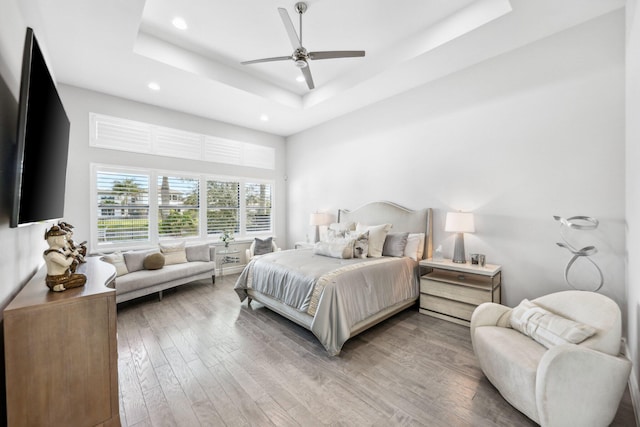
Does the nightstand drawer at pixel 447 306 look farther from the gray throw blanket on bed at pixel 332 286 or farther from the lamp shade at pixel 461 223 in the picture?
the lamp shade at pixel 461 223

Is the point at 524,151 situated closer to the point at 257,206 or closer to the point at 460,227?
the point at 460,227

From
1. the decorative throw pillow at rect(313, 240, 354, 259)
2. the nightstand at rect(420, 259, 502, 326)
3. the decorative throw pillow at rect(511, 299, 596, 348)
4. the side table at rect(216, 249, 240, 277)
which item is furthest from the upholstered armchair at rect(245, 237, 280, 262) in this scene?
the decorative throw pillow at rect(511, 299, 596, 348)

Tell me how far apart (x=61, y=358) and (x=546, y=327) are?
300 cm

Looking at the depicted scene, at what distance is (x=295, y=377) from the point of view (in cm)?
212

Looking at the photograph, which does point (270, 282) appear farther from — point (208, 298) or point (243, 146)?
point (243, 146)

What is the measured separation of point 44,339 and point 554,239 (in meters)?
4.18

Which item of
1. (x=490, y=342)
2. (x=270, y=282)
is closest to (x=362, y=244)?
(x=270, y=282)

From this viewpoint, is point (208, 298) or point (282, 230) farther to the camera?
point (282, 230)

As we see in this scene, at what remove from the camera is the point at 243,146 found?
5672 mm

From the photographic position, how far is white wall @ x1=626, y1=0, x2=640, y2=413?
180cm

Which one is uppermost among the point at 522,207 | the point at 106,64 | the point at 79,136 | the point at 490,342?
the point at 106,64

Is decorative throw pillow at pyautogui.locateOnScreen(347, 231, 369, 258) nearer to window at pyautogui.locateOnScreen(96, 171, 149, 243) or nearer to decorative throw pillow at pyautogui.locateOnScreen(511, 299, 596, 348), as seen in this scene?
decorative throw pillow at pyautogui.locateOnScreen(511, 299, 596, 348)

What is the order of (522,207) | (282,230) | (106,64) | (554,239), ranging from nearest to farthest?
1. (554,239)
2. (522,207)
3. (106,64)
4. (282,230)

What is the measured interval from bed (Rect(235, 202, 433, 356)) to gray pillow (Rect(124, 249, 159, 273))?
1624 millimetres
